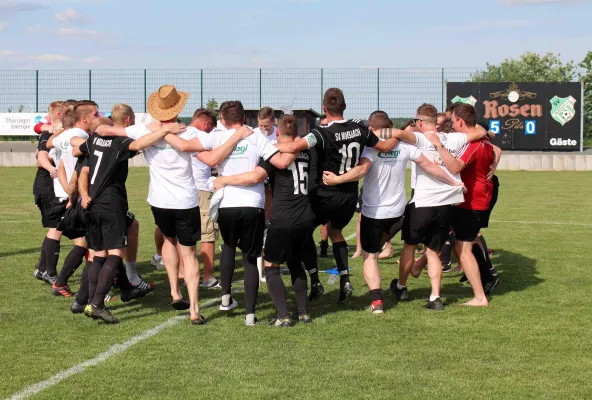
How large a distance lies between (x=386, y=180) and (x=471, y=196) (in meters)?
1.06

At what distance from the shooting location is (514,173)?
32875 millimetres

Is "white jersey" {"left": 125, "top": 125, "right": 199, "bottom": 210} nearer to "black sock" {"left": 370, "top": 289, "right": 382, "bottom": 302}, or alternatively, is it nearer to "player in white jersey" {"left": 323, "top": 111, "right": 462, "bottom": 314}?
"player in white jersey" {"left": 323, "top": 111, "right": 462, "bottom": 314}

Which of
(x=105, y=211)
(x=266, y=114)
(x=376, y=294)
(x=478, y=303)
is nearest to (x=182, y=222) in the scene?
(x=105, y=211)

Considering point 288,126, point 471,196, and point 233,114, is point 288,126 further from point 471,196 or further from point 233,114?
point 471,196

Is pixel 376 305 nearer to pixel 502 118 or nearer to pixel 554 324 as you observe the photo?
pixel 554 324

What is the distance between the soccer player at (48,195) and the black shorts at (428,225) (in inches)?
157

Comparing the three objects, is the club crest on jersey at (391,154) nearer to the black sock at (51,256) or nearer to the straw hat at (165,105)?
the straw hat at (165,105)

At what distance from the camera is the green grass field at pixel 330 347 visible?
562 centimetres

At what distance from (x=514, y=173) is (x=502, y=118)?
5.55 meters

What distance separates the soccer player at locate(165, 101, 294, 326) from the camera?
732cm

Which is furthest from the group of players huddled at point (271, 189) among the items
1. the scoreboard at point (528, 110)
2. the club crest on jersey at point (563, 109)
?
the club crest on jersey at point (563, 109)

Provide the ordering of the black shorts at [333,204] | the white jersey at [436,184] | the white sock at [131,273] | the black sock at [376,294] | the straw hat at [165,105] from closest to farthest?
the straw hat at [165,105] → the black shorts at [333,204] → the black sock at [376,294] → the white jersey at [436,184] → the white sock at [131,273]

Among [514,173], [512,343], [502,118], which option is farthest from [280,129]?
[502,118]

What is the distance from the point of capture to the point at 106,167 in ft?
25.0
